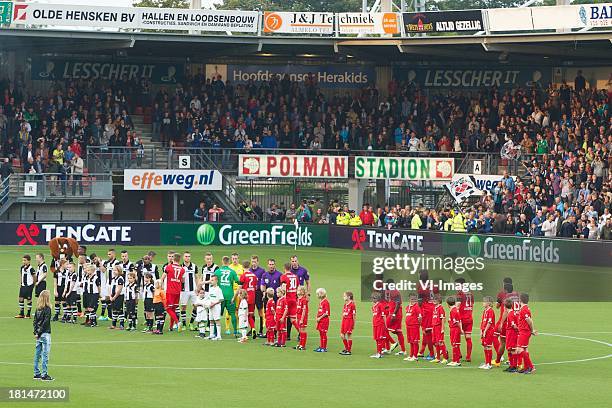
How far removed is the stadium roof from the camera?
5019 cm

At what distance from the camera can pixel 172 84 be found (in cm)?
5797

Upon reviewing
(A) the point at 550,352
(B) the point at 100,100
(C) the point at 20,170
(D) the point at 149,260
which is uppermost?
(B) the point at 100,100

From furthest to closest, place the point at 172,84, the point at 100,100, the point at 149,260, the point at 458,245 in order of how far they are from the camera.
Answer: the point at 172,84
the point at 100,100
the point at 458,245
the point at 149,260

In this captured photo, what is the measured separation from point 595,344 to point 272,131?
98.0ft

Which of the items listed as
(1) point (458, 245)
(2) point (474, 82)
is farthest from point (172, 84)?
(1) point (458, 245)

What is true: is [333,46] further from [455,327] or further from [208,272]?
[455,327]

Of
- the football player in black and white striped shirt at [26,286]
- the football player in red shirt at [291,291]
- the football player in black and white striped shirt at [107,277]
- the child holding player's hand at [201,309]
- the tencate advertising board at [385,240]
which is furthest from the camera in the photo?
the tencate advertising board at [385,240]

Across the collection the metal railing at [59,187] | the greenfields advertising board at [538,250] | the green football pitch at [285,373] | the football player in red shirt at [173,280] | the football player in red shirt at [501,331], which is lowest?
the green football pitch at [285,373]

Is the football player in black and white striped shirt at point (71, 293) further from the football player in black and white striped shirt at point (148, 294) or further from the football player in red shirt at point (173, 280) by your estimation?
the football player in red shirt at point (173, 280)

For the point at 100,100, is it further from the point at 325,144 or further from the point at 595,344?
the point at 595,344

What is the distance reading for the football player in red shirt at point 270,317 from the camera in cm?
2578

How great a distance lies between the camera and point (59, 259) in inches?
1196

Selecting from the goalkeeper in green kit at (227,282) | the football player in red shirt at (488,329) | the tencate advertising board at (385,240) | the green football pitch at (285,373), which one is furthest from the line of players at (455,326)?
the tencate advertising board at (385,240)

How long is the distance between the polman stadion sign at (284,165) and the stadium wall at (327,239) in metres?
3.69
